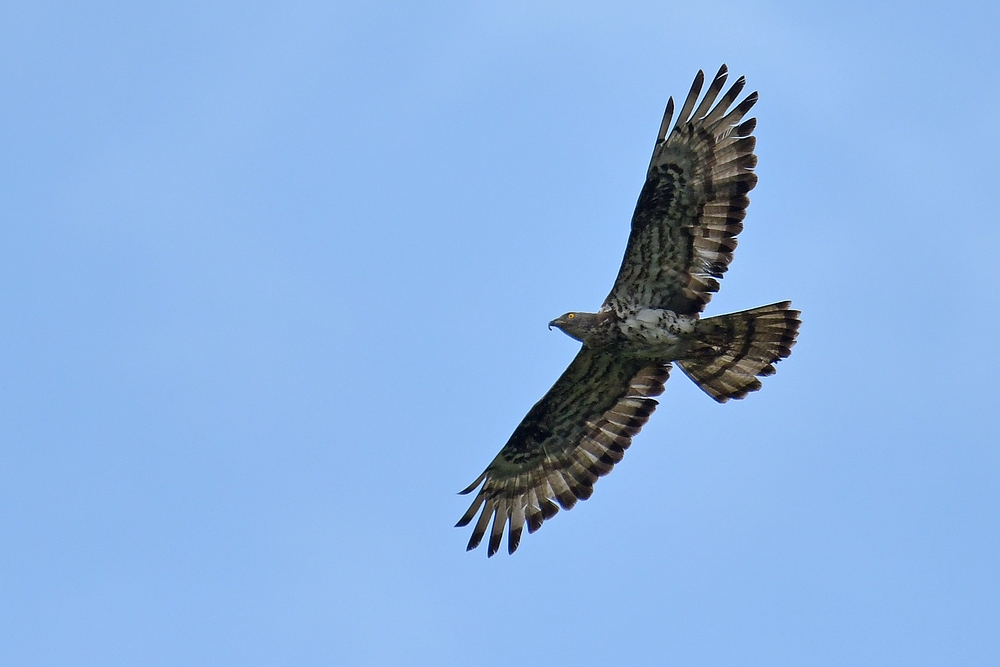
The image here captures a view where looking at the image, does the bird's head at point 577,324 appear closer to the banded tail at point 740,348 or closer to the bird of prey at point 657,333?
the bird of prey at point 657,333

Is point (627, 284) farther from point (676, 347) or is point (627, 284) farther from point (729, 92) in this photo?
point (729, 92)

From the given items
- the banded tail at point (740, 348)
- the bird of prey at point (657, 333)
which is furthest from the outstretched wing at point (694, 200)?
the banded tail at point (740, 348)

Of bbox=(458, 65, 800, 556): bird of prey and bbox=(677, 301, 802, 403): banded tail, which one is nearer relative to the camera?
bbox=(458, 65, 800, 556): bird of prey

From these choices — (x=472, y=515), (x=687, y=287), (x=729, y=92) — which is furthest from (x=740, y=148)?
(x=472, y=515)

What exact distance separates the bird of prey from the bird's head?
0.04ft

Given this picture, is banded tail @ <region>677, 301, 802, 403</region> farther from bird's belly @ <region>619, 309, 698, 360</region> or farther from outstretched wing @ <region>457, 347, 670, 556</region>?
outstretched wing @ <region>457, 347, 670, 556</region>

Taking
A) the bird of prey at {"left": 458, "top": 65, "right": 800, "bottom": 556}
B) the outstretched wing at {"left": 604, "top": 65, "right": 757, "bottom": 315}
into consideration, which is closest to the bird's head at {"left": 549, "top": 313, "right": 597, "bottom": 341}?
the bird of prey at {"left": 458, "top": 65, "right": 800, "bottom": 556}

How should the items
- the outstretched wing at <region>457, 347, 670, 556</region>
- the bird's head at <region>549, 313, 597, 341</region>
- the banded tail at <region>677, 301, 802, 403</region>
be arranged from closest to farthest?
the banded tail at <region>677, 301, 802, 403</region>
the bird's head at <region>549, 313, 597, 341</region>
the outstretched wing at <region>457, 347, 670, 556</region>

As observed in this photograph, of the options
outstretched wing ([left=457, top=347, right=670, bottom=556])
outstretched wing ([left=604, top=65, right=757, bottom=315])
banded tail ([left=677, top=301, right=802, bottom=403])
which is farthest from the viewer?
outstretched wing ([left=457, top=347, right=670, bottom=556])

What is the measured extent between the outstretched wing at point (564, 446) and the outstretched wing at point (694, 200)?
56.6 inches

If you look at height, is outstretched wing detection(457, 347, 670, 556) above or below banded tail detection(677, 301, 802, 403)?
above

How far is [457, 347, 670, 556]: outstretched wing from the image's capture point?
1669 centimetres

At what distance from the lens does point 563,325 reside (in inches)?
622

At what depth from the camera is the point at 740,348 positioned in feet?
51.7
